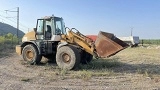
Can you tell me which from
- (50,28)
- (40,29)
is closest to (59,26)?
(50,28)

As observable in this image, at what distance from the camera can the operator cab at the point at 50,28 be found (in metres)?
12.9

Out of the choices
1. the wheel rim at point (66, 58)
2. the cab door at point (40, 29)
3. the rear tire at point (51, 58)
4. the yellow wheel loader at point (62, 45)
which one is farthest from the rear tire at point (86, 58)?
the cab door at point (40, 29)

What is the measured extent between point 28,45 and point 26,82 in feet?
16.5

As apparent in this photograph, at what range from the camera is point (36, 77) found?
9.64 meters

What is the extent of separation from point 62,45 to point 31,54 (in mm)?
2271

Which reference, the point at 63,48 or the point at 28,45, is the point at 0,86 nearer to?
the point at 63,48

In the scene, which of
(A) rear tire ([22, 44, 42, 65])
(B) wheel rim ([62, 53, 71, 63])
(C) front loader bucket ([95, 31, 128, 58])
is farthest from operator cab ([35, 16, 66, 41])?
(C) front loader bucket ([95, 31, 128, 58])

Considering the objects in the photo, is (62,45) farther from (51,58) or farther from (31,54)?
(51,58)

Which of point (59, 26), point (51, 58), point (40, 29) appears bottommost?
point (51, 58)

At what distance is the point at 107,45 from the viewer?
10859mm

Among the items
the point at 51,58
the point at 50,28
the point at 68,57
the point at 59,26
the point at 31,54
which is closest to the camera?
the point at 68,57

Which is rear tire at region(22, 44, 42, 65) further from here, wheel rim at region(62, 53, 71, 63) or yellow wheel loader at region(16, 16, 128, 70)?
wheel rim at region(62, 53, 71, 63)

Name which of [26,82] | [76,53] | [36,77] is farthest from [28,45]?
[26,82]

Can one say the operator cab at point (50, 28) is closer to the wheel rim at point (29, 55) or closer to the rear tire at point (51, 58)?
the wheel rim at point (29, 55)
